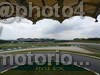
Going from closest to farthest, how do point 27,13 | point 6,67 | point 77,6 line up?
1. point 77,6
2. point 27,13
3. point 6,67

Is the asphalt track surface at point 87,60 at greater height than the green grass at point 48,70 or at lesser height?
greater

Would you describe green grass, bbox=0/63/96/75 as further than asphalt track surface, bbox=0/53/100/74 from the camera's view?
Yes

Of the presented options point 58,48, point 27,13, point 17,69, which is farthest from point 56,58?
point 27,13

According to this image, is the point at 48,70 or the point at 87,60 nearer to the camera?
the point at 48,70

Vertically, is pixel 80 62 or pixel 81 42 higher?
pixel 81 42

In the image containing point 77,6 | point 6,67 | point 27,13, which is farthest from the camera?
point 6,67

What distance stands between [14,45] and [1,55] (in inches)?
35.0

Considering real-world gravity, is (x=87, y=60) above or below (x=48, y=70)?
above

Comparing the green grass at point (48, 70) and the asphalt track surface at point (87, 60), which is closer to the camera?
the asphalt track surface at point (87, 60)

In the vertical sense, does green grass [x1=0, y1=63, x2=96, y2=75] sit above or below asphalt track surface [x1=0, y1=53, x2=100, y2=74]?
below

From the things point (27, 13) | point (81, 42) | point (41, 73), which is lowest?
point (41, 73)

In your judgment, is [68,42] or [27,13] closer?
[27,13]

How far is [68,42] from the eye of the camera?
11617 mm

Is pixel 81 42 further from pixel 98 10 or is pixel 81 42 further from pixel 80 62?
pixel 98 10
